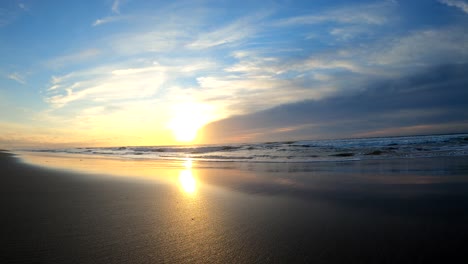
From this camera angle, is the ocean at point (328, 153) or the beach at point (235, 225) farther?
the ocean at point (328, 153)

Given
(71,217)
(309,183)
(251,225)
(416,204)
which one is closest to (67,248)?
(71,217)

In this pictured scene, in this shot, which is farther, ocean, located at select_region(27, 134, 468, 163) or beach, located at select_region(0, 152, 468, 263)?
ocean, located at select_region(27, 134, 468, 163)

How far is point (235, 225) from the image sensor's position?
3.81 m

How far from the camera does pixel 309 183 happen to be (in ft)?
24.7

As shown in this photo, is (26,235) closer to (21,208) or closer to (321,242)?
(21,208)

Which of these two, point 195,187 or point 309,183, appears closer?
point 195,187

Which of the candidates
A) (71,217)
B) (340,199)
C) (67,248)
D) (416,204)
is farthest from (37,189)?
(416,204)

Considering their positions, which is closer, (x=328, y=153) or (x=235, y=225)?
(x=235, y=225)

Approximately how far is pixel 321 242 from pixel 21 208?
4567 mm

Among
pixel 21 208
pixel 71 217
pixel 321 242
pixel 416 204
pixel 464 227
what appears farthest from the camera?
pixel 416 204

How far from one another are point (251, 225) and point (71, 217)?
8.38ft

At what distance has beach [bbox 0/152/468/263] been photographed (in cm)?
280

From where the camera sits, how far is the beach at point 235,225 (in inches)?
110

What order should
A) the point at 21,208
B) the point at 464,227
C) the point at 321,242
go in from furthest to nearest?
the point at 21,208
the point at 464,227
the point at 321,242
